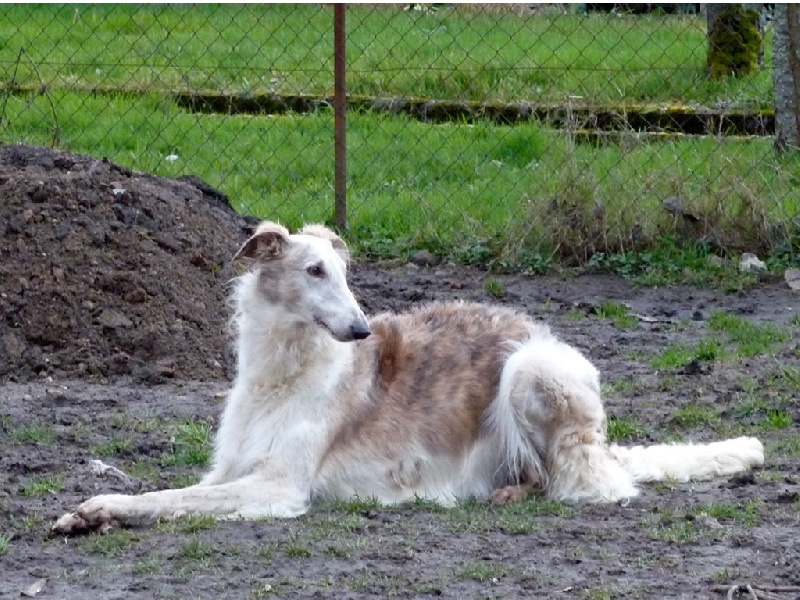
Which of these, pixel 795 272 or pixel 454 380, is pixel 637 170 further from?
pixel 454 380

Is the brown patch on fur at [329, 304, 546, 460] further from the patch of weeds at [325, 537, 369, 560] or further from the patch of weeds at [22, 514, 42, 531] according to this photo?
the patch of weeds at [22, 514, 42, 531]

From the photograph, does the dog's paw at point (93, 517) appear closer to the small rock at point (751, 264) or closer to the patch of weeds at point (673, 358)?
the patch of weeds at point (673, 358)

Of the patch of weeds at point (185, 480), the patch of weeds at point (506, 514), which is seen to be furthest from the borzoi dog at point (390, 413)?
the patch of weeds at point (185, 480)

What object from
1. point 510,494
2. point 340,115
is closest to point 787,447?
point 510,494

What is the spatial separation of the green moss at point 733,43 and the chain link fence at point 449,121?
0.17 metres

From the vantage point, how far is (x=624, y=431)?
7051 mm

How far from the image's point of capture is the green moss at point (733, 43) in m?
14.5

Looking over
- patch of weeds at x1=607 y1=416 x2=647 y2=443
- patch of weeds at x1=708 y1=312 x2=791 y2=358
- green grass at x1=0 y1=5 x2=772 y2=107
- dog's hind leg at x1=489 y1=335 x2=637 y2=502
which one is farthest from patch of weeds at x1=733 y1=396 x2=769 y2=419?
green grass at x1=0 y1=5 x2=772 y2=107

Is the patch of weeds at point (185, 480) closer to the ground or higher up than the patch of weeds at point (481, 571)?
closer to the ground

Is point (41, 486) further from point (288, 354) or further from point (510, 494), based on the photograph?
point (510, 494)

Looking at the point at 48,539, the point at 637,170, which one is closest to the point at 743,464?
the point at 48,539

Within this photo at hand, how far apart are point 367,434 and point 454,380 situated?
507mm

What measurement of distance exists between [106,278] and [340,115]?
125 inches

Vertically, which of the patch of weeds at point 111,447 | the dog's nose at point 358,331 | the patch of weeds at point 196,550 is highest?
the dog's nose at point 358,331
